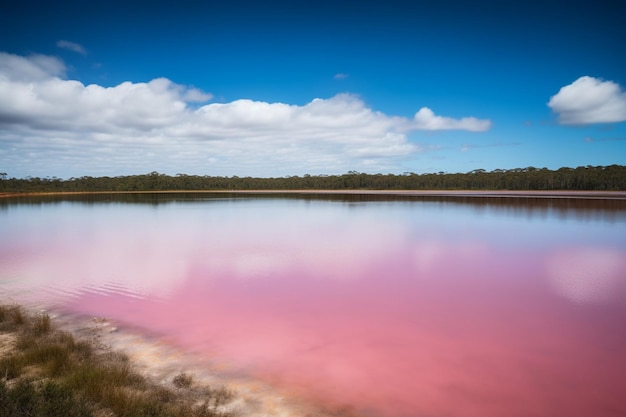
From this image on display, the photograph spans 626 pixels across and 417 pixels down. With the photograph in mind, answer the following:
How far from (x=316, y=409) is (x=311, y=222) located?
2337 centimetres

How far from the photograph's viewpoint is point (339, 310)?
928cm

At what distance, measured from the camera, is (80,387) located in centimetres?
491

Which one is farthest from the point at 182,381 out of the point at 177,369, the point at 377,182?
the point at 377,182

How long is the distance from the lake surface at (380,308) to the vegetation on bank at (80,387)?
1.18 m

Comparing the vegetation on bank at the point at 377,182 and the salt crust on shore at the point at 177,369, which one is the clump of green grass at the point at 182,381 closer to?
the salt crust on shore at the point at 177,369

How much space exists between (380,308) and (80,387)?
6.54 m

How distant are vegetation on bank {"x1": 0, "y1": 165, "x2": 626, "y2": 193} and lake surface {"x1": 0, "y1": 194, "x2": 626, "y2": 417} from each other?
275 ft

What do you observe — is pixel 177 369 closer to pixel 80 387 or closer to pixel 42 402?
pixel 80 387

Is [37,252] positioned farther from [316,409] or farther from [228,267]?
[316,409]

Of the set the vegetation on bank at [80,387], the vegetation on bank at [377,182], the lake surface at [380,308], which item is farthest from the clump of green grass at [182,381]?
the vegetation on bank at [377,182]

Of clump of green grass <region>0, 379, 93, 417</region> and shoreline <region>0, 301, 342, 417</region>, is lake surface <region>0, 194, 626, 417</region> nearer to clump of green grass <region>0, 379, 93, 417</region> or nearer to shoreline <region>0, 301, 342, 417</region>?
shoreline <region>0, 301, 342, 417</region>

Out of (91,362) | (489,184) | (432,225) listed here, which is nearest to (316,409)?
(91,362)

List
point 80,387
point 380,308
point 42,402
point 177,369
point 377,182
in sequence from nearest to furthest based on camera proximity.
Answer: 1. point 42,402
2. point 80,387
3. point 177,369
4. point 380,308
5. point 377,182

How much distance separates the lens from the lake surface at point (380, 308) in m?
5.75
